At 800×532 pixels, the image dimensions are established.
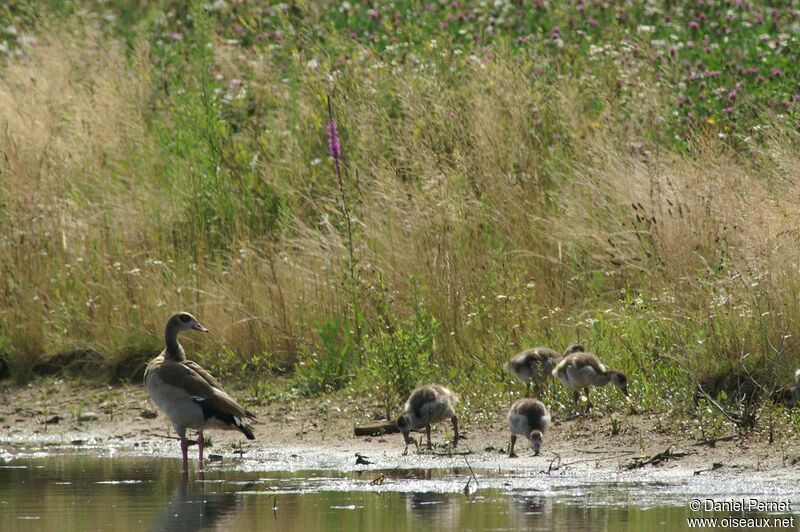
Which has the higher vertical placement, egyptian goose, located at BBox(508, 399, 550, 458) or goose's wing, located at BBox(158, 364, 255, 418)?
goose's wing, located at BBox(158, 364, 255, 418)

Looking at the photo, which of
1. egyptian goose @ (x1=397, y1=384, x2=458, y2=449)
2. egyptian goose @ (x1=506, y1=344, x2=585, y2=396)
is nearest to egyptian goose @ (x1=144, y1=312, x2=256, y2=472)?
egyptian goose @ (x1=397, y1=384, x2=458, y2=449)

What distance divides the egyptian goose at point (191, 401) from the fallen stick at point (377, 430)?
830 mm

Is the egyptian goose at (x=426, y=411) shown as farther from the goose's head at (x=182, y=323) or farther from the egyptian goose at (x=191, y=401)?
the goose's head at (x=182, y=323)

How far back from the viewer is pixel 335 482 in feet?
29.0

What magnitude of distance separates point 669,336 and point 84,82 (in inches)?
336

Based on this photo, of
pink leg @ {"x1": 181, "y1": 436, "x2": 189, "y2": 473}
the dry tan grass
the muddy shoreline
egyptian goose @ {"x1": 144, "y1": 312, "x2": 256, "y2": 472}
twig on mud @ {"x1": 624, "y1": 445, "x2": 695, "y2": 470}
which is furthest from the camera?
the dry tan grass

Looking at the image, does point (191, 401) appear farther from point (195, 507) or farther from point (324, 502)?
point (324, 502)

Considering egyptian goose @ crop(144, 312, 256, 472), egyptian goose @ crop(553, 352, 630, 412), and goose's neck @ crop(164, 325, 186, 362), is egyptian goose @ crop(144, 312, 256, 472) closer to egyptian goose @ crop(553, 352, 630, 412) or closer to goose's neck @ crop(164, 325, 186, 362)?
goose's neck @ crop(164, 325, 186, 362)

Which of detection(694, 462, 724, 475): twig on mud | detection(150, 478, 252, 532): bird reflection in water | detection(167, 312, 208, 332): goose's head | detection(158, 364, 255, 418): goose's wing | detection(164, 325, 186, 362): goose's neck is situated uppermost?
detection(167, 312, 208, 332): goose's head

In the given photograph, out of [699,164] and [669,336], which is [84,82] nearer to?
[699,164]

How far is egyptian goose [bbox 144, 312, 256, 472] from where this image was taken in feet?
32.8

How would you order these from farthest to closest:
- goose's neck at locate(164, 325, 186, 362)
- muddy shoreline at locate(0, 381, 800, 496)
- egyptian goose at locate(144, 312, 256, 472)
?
goose's neck at locate(164, 325, 186, 362), egyptian goose at locate(144, 312, 256, 472), muddy shoreline at locate(0, 381, 800, 496)

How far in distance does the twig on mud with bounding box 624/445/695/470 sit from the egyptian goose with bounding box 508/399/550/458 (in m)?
0.60

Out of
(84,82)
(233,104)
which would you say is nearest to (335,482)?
(233,104)
